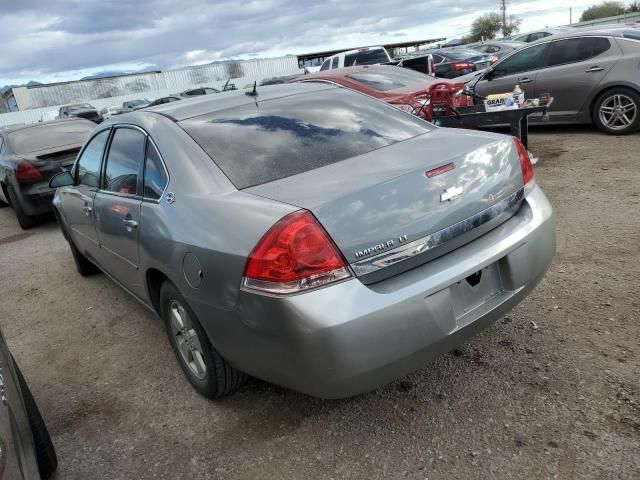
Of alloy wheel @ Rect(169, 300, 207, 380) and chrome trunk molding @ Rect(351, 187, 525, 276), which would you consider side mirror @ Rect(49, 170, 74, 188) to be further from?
chrome trunk molding @ Rect(351, 187, 525, 276)

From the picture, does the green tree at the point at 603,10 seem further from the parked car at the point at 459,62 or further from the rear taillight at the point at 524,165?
the rear taillight at the point at 524,165

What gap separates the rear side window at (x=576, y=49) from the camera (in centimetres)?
770

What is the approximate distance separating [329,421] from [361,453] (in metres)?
0.29

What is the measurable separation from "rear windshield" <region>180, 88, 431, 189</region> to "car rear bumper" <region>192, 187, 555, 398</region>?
72 cm

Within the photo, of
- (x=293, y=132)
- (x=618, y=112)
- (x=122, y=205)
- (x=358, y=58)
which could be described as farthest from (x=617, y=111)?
(x=358, y=58)

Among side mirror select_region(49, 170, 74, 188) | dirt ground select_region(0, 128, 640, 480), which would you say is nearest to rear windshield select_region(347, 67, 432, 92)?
dirt ground select_region(0, 128, 640, 480)

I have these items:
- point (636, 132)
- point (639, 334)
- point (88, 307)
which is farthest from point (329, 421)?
point (636, 132)

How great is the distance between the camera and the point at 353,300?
2.02 m

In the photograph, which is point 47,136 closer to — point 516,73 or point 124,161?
point 124,161

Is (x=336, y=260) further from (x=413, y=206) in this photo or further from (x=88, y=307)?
(x=88, y=307)

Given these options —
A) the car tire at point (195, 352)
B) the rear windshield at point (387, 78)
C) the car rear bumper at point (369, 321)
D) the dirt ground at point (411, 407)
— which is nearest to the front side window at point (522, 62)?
A: the rear windshield at point (387, 78)

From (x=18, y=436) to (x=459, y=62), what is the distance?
1643 centimetres

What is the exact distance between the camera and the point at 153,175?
2896 mm

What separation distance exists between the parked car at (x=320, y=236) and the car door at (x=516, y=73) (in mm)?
6194
